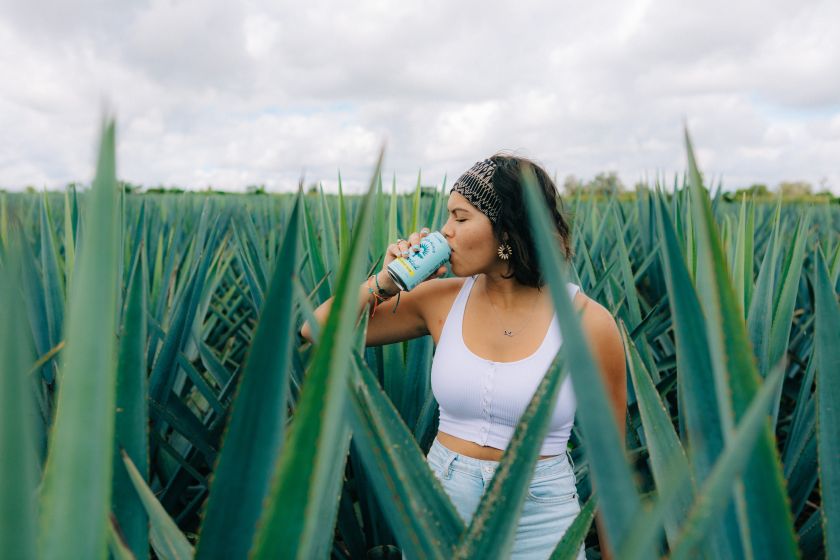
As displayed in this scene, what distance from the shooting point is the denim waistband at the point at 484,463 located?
0.79 m

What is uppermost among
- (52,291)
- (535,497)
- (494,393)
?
(52,291)

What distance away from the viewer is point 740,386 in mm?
283

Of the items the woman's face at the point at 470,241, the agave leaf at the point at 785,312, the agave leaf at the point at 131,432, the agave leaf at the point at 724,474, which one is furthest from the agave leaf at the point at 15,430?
the agave leaf at the point at 785,312

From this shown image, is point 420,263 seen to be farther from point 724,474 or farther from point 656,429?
point 724,474

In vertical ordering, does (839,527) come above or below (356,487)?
above

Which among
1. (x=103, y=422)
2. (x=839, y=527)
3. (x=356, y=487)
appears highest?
(x=103, y=422)

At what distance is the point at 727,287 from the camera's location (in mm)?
285

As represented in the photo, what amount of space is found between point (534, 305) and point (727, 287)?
23.2 inches

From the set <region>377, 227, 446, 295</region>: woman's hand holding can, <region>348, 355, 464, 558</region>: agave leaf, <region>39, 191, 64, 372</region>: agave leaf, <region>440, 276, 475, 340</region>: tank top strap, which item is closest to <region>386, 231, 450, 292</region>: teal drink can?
<region>377, 227, 446, 295</region>: woman's hand holding can

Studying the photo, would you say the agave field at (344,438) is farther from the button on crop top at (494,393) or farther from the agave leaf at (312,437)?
the button on crop top at (494,393)

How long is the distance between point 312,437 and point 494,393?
1.98 feet

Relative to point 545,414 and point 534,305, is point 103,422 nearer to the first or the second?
point 545,414

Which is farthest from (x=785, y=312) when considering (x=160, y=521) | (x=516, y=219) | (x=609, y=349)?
(x=160, y=521)

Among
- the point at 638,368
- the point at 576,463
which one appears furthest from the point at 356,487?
the point at 638,368
